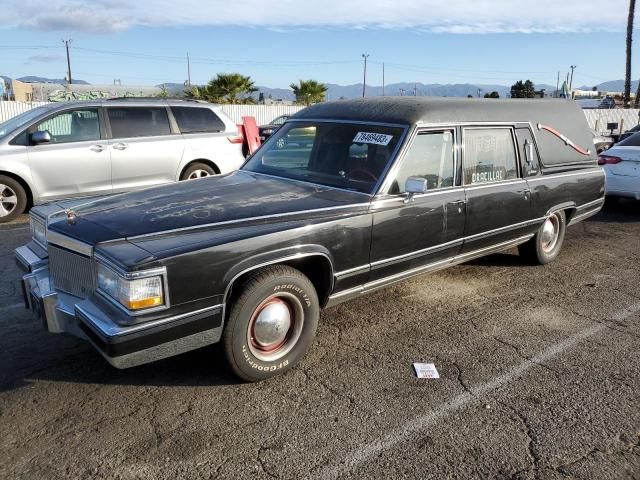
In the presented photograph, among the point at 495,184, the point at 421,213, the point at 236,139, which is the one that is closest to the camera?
the point at 421,213

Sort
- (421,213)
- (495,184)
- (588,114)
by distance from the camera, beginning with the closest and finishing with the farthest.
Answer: (421,213) → (495,184) → (588,114)

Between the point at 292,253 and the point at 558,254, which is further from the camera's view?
the point at 558,254

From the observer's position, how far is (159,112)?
8.63 m

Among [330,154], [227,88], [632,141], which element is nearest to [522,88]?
[227,88]

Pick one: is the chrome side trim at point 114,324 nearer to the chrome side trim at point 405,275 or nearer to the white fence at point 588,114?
the chrome side trim at point 405,275

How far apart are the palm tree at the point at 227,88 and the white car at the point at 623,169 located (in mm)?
27727

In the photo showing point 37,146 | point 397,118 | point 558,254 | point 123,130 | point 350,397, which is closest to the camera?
point 350,397

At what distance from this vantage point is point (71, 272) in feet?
11.0

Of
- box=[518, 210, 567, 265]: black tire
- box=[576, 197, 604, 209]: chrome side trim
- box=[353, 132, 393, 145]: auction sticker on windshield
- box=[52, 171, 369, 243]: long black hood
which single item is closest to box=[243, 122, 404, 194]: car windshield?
box=[353, 132, 393, 145]: auction sticker on windshield

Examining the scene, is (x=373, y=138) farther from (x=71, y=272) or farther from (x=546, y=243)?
(x=546, y=243)

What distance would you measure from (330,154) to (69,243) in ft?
7.14

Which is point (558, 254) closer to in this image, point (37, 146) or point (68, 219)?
point (68, 219)

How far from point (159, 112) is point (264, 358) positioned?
6184 mm

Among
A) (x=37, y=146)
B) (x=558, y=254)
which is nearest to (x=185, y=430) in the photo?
(x=558, y=254)
